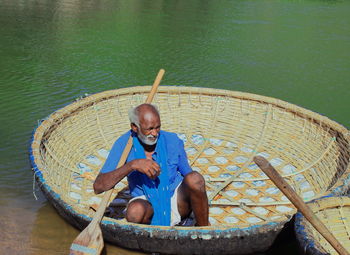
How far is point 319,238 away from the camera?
2164mm

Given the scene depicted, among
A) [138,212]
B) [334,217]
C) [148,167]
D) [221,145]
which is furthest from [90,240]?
[221,145]

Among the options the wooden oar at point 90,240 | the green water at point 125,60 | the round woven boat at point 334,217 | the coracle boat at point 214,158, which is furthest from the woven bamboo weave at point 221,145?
the wooden oar at point 90,240

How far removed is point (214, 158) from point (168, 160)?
1.34m

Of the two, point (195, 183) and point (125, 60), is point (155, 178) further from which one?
point (125, 60)

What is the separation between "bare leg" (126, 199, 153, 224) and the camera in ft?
7.03

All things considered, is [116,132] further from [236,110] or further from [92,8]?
[92,8]

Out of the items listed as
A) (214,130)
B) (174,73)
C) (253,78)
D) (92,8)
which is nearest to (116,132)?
(214,130)

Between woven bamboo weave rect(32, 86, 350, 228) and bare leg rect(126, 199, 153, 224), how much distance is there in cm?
48

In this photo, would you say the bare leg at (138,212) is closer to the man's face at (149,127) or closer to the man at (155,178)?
the man at (155,178)

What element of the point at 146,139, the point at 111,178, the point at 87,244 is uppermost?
the point at 146,139

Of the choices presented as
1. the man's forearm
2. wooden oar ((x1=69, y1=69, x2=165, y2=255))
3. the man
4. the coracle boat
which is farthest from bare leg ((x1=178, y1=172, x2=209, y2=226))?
wooden oar ((x1=69, y1=69, x2=165, y2=255))

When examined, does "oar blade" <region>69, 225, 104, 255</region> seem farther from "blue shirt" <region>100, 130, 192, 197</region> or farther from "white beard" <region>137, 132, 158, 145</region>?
"white beard" <region>137, 132, 158, 145</region>

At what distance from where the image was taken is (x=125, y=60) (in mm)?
6410

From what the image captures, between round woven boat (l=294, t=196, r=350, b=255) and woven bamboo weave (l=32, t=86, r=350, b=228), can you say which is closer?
round woven boat (l=294, t=196, r=350, b=255)
